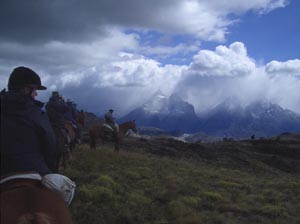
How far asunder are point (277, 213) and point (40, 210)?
883cm

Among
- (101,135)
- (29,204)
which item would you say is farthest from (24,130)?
(101,135)

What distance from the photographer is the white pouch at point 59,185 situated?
474 centimetres

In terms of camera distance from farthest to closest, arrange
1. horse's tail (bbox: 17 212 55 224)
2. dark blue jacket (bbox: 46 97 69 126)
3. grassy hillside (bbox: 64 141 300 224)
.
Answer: dark blue jacket (bbox: 46 97 69 126)
grassy hillside (bbox: 64 141 300 224)
horse's tail (bbox: 17 212 55 224)

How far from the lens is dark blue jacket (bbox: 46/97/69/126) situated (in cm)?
1477

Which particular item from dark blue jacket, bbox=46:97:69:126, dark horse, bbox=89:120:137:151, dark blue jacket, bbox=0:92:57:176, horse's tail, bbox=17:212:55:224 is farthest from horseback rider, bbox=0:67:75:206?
dark horse, bbox=89:120:137:151

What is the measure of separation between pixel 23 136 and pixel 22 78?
69 centimetres

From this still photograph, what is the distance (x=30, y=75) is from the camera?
505cm

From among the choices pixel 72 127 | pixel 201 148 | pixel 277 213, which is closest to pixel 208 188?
pixel 277 213

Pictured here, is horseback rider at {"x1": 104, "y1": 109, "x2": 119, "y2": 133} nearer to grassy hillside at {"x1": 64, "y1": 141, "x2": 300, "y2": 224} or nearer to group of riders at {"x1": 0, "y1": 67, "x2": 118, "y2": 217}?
grassy hillside at {"x1": 64, "y1": 141, "x2": 300, "y2": 224}

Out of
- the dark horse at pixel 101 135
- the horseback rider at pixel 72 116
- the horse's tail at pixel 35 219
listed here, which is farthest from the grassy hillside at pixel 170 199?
the dark horse at pixel 101 135

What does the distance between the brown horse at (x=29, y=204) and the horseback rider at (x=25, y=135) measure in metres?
0.08

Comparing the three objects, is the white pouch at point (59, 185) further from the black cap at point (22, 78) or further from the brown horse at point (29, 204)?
the black cap at point (22, 78)

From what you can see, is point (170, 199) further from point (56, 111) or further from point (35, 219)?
point (35, 219)

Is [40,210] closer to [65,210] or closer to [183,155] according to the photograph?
[65,210]
